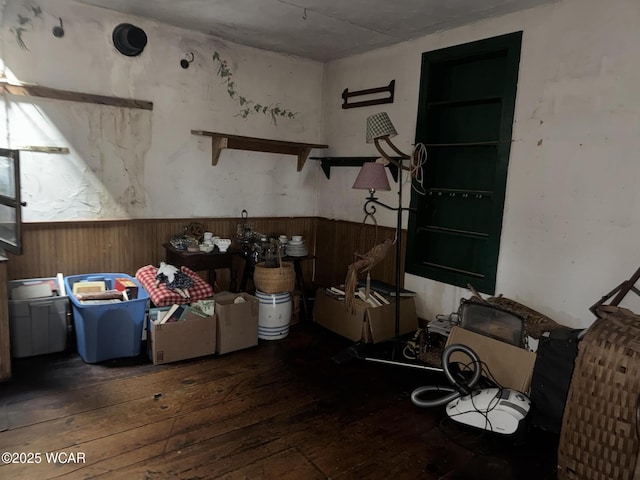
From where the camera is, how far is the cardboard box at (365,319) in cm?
347

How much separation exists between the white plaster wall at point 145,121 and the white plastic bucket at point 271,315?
107 cm

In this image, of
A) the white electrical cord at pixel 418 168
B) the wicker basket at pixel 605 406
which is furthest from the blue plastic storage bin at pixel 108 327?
the wicker basket at pixel 605 406

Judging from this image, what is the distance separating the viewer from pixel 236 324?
3266mm

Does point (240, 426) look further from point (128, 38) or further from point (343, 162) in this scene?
point (128, 38)

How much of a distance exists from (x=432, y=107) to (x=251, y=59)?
1.71 metres

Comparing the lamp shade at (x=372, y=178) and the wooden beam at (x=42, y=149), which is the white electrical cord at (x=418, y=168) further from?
the wooden beam at (x=42, y=149)

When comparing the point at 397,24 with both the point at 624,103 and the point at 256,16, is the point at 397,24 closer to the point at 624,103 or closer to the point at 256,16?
the point at 256,16

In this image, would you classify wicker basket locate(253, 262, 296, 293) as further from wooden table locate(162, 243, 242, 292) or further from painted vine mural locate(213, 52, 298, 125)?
painted vine mural locate(213, 52, 298, 125)

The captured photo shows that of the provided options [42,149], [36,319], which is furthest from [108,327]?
[42,149]

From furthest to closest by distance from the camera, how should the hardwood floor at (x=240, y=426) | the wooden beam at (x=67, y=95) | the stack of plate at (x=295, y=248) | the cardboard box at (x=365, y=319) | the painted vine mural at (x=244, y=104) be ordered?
the stack of plate at (x=295, y=248) < the painted vine mural at (x=244, y=104) < the cardboard box at (x=365, y=319) < the wooden beam at (x=67, y=95) < the hardwood floor at (x=240, y=426)

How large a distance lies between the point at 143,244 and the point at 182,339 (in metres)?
1.10

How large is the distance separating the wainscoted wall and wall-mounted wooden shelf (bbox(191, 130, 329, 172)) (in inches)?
24.7

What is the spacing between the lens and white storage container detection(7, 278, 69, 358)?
9.62 feet

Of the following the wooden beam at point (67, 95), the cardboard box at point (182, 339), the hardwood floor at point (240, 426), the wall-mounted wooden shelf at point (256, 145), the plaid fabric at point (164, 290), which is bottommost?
the hardwood floor at point (240, 426)
